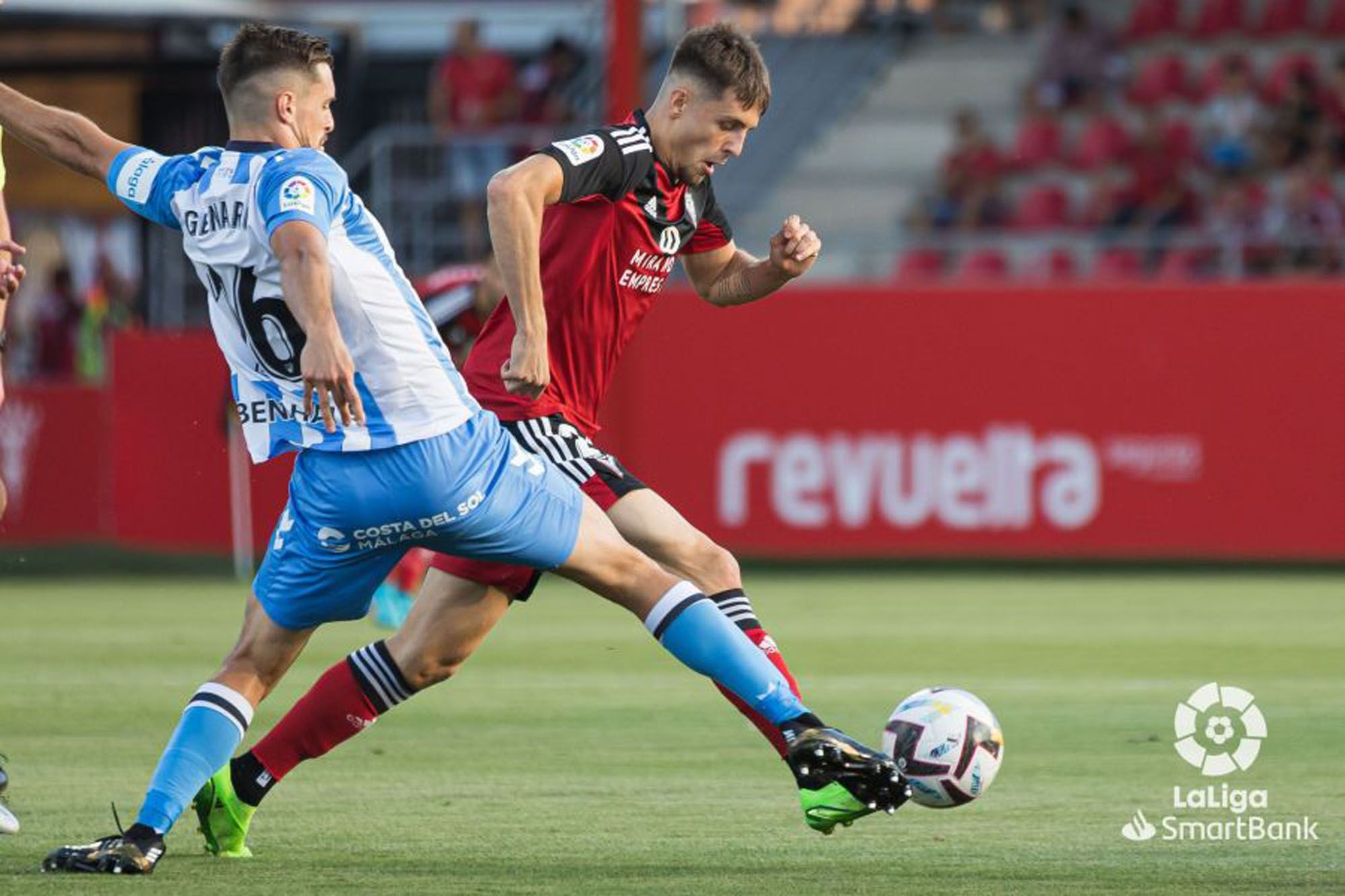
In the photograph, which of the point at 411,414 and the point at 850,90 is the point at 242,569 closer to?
the point at 850,90

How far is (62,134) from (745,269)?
7.04 feet

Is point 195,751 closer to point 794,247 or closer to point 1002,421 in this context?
point 794,247

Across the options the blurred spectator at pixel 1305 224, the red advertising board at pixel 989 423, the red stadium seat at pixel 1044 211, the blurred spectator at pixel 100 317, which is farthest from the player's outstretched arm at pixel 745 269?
the blurred spectator at pixel 100 317

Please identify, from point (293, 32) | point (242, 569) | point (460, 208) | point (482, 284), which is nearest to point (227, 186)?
point (293, 32)

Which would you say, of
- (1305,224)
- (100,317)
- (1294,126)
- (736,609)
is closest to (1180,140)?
(1294,126)

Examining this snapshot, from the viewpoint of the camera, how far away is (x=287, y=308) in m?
5.52

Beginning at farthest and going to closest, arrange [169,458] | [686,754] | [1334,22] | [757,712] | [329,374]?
[1334,22] → [169,458] → [686,754] → [757,712] → [329,374]

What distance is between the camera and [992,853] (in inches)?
238

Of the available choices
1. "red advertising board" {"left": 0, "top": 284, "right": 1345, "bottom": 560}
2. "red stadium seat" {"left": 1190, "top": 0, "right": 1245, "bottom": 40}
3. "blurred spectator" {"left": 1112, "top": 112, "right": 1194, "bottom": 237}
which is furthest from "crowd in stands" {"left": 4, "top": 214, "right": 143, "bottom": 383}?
"red stadium seat" {"left": 1190, "top": 0, "right": 1245, "bottom": 40}

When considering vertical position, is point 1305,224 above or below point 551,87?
below

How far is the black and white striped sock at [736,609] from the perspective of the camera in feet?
21.7

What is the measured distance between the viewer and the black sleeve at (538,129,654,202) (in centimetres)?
632

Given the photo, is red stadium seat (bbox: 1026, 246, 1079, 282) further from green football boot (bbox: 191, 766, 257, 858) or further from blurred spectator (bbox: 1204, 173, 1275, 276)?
green football boot (bbox: 191, 766, 257, 858)

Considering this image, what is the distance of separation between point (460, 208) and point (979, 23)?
6487 mm
